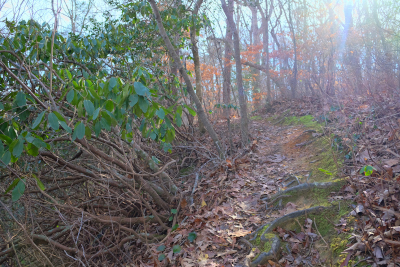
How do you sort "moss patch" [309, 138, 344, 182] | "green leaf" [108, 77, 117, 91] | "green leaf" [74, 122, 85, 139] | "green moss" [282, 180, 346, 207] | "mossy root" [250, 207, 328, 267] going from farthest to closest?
"moss patch" [309, 138, 344, 182]
"green moss" [282, 180, 346, 207]
"mossy root" [250, 207, 328, 267]
"green leaf" [108, 77, 117, 91]
"green leaf" [74, 122, 85, 139]

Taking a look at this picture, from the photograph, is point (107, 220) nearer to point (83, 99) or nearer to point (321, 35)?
point (83, 99)

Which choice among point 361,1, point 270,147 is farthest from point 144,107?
point 361,1

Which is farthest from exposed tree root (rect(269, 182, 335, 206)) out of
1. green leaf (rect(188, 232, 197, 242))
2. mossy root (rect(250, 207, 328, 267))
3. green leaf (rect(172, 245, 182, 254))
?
green leaf (rect(172, 245, 182, 254))

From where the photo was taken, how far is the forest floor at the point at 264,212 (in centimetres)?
257

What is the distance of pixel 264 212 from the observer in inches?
138

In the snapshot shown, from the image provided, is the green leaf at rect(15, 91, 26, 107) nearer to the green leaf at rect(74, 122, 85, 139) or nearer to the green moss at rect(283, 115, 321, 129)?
the green leaf at rect(74, 122, 85, 139)

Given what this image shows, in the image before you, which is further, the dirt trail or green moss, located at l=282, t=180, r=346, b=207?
green moss, located at l=282, t=180, r=346, b=207

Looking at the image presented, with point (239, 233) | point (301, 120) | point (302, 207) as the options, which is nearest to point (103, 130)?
point (239, 233)

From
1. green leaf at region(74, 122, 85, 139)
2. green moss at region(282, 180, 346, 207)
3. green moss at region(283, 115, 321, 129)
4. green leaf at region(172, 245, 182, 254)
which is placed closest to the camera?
green leaf at region(74, 122, 85, 139)

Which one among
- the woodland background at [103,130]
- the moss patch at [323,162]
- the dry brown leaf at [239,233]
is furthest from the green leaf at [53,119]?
the moss patch at [323,162]

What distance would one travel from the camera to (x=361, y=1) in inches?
683

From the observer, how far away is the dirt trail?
102 inches

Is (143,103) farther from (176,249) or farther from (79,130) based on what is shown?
(176,249)

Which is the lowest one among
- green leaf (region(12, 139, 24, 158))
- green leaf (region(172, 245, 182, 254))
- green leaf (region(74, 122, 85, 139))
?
green leaf (region(172, 245, 182, 254))
